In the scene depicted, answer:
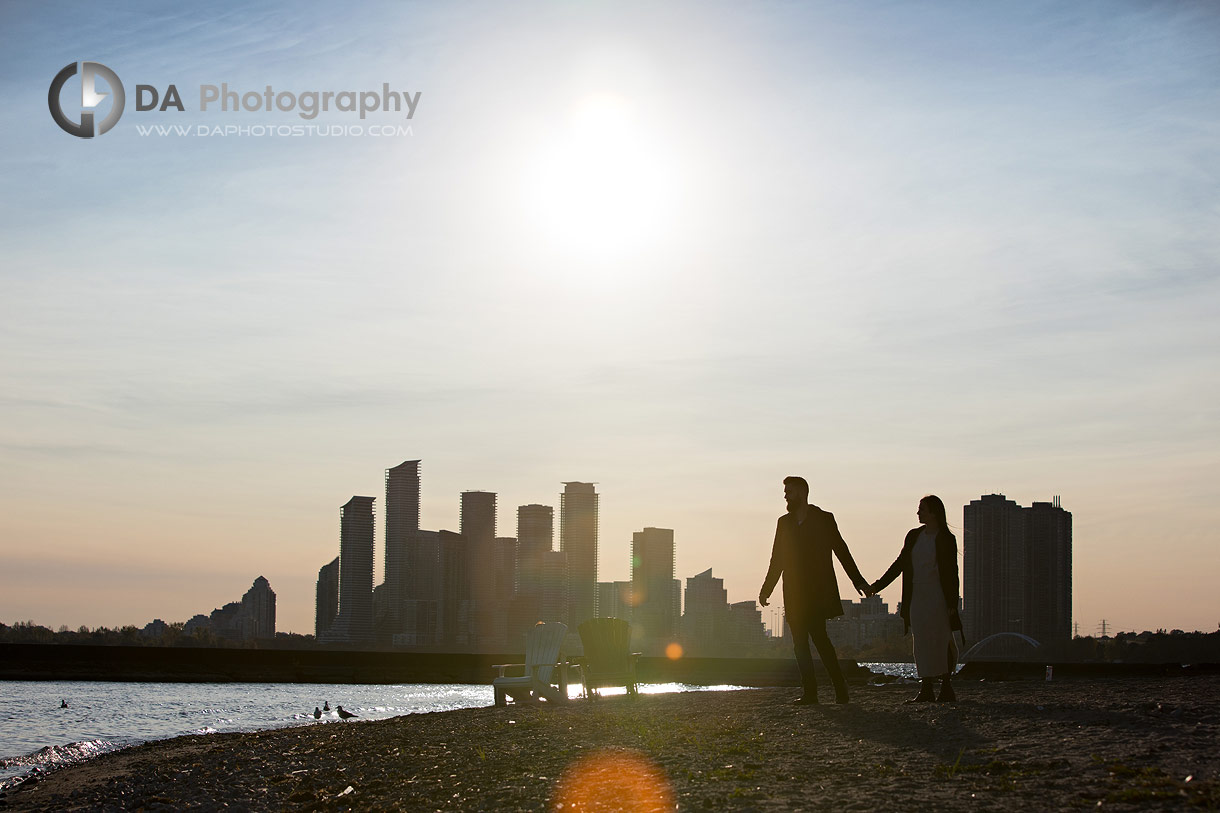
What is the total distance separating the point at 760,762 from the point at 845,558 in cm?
380

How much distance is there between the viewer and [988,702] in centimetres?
1115

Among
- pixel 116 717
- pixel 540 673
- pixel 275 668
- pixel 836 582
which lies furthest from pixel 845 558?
pixel 275 668

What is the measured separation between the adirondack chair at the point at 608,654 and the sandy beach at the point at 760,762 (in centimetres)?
531

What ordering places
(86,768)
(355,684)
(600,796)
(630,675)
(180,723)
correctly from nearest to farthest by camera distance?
(600,796) → (86,768) → (630,675) → (180,723) → (355,684)

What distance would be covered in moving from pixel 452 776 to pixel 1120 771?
5.20 metres

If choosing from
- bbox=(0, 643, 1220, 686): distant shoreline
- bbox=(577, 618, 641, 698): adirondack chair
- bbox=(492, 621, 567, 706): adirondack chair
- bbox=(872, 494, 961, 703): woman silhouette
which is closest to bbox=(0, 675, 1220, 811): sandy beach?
bbox=(872, 494, 961, 703): woman silhouette

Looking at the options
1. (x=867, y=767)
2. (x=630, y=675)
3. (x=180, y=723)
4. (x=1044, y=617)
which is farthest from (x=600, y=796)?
(x=1044, y=617)

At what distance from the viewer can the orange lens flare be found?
7043mm

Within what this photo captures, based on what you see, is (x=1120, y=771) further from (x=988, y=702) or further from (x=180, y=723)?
(x=180, y=723)

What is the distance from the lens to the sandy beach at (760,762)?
21.5 feet

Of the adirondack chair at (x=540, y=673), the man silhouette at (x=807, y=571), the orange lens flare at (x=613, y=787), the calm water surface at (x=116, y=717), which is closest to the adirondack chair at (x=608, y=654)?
the adirondack chair at (x=540, y=673)

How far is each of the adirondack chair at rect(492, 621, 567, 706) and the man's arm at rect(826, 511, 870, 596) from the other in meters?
8.15

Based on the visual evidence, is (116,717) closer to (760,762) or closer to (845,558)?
(845,558)

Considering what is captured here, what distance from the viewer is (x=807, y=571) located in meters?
11.5
